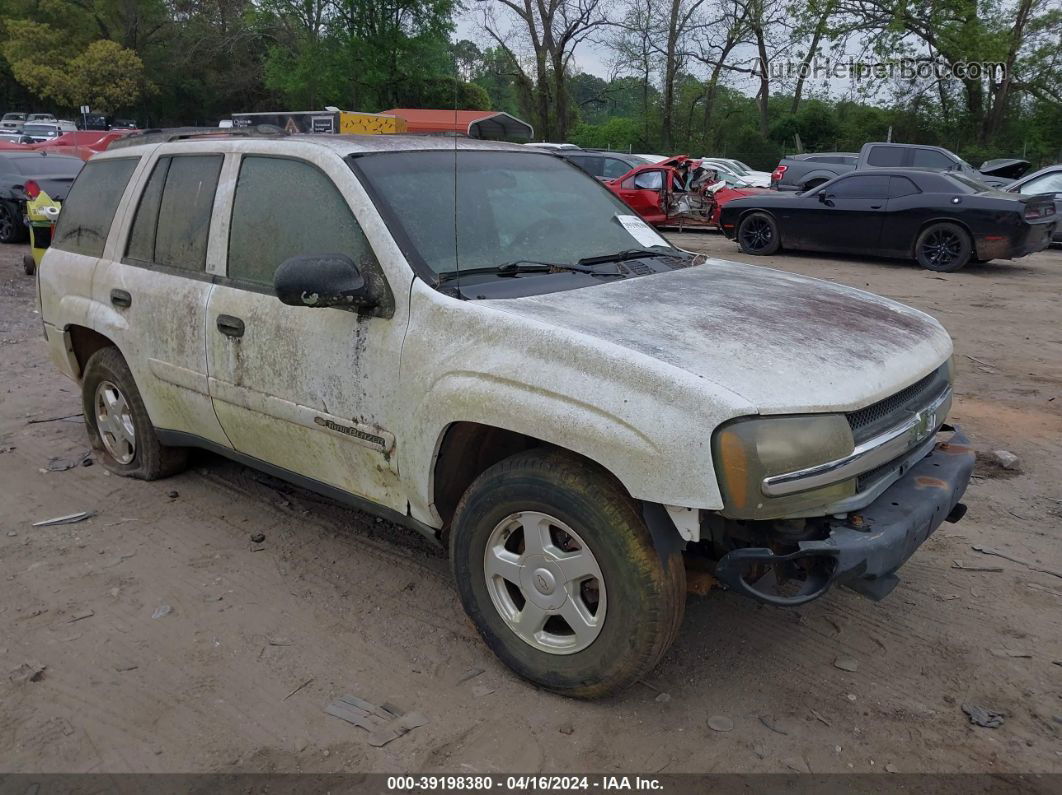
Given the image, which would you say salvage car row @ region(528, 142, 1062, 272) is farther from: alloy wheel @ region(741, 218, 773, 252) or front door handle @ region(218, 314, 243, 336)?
front door handle @ region(218, 314, 243, 336)

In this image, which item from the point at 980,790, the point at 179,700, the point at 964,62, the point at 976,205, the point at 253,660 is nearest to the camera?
the point at 980,790

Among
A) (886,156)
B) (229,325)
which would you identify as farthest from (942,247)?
(229,325)

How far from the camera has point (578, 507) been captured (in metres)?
2.69

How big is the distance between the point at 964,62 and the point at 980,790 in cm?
3689

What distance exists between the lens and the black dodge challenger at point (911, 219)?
12.1 m

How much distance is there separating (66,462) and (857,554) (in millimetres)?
4563

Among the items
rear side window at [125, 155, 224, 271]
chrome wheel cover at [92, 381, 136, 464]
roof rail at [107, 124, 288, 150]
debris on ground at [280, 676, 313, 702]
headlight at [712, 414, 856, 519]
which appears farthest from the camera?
chrome wheel cover at [92, 381, 136, 464]

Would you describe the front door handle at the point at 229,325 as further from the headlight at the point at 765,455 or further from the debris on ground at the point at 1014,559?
the debris on ground at the point at 1014,559

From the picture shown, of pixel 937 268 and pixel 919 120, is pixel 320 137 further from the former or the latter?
pixel 919 120

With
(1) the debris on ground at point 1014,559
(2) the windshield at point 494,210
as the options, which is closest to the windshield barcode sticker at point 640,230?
(2) the windshield at point 494,210

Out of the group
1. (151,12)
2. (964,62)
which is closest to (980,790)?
(964,62)

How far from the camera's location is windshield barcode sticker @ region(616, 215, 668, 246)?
411 centimetres

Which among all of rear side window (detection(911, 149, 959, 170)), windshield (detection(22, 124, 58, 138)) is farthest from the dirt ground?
windshield (detection(22, 124, 58, 138))

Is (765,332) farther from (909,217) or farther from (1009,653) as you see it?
(909,217)
